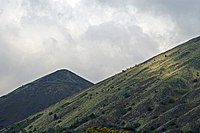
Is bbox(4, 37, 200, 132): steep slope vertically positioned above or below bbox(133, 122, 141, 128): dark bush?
above

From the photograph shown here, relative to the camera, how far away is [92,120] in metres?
156

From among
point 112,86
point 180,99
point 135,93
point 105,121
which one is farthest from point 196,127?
point 112,86

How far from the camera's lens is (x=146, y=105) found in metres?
151

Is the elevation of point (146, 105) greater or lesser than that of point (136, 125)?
greater

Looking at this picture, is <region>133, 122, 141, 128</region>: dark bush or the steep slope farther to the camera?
<region>133, 122, 141, 128</region>: dark bush

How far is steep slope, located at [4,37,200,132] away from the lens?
13238 centimetres

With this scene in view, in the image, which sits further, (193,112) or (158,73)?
(158,73)

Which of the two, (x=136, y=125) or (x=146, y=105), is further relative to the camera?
(x=146, y=105)

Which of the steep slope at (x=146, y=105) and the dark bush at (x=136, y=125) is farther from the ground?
the steep slope at (x=146, y=105)

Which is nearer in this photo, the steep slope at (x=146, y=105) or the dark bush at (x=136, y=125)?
the steep slope at (x=146, y=105)

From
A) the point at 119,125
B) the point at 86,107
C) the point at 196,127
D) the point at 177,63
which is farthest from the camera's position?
the point at 177,63

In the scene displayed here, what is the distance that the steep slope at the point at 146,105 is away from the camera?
13238 cm

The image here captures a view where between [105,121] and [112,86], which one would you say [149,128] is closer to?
[105,121]

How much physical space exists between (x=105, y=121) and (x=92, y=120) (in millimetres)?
6250
